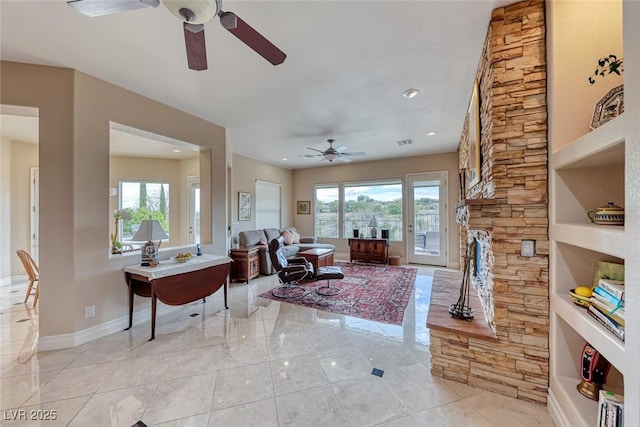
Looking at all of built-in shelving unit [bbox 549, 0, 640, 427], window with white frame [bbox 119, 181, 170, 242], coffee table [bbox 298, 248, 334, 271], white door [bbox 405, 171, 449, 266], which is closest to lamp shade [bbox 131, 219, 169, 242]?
coffee table [bbox 298, 248, 334, 271]

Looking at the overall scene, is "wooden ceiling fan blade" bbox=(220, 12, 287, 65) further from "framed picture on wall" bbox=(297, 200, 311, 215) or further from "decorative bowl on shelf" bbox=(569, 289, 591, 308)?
"framed picture on wall" bbox=(297, 200, 311, 215)

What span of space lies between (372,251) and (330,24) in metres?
4.98

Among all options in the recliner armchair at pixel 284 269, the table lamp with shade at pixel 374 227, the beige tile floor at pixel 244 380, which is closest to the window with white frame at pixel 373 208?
the table lamp with shade at pixel 374 227

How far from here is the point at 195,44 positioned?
4.92 ft

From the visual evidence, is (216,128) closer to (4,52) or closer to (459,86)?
(4,52)

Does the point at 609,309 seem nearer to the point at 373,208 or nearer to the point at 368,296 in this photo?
the point at 368,296

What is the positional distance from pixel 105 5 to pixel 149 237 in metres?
2.12

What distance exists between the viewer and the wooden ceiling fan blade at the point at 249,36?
1.30m

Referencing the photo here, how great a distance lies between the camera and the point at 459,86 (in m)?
2.74

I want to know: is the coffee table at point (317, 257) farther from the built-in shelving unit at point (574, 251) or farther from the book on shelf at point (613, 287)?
the book on shelf at point (613, 287)

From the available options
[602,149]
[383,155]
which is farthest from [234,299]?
[383,155]

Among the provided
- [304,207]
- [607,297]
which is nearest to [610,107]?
[607,297]

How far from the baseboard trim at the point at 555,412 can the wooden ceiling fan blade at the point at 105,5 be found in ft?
10.4

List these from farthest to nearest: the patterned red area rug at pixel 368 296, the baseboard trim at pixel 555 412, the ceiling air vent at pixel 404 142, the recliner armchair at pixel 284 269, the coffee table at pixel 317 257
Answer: the coffee table at pixel 317 257
the ceiling air vent at pixel 404 142
the recliner armchair at pixel 284 269
the patterned red area rug at pixel 368 296
the baseboard trim at pixel 555 412
